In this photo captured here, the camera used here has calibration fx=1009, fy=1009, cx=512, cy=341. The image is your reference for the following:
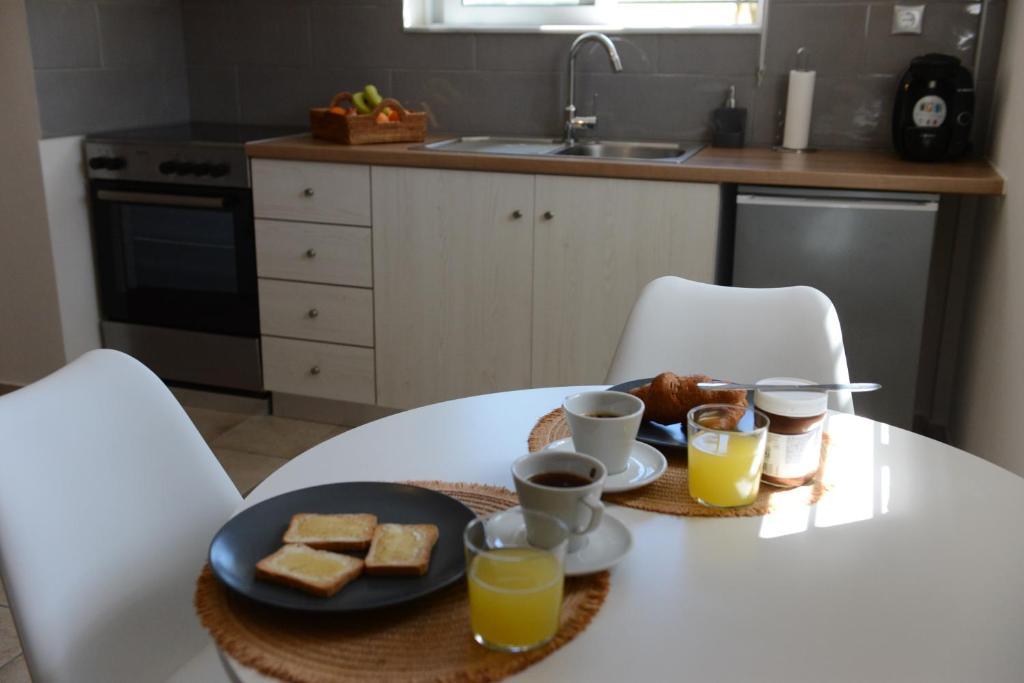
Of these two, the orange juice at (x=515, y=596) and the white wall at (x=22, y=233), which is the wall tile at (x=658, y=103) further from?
the orange juice at (x=515, y=596)


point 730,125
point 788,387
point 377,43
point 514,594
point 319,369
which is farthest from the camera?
point 377,43

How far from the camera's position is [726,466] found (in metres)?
1.11

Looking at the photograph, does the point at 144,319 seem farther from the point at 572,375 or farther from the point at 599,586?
the point at 599,586

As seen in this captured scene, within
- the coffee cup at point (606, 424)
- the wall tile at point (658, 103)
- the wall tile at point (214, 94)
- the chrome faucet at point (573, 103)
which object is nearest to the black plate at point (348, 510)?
the coffee cup at point (606, 424)

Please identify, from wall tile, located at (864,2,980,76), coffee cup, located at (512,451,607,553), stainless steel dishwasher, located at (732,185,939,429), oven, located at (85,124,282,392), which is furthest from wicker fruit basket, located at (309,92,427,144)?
coffee cup, located at (512,451,607,553)

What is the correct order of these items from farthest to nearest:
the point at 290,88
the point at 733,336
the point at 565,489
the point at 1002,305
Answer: the point at 290,88, the point at 1002,305, the point at 733,336, the point at 565,489

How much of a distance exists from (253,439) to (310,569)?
7.53 ft

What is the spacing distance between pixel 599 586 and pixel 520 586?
0.41 feet

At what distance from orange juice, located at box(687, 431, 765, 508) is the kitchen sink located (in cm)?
199

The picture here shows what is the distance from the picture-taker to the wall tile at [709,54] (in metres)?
3.07

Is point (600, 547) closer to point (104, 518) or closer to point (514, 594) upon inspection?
point (514, 594)

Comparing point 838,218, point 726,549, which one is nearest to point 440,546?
point 726,549

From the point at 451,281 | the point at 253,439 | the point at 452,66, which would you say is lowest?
the point at 253,439

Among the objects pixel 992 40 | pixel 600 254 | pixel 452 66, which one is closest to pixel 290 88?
pixel 452 66
